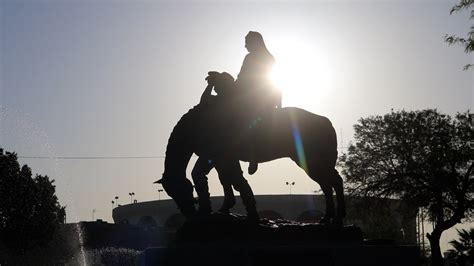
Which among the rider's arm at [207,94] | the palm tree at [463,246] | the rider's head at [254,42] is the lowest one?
the palm tree at [463,246]

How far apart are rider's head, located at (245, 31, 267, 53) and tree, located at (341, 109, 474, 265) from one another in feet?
78.2

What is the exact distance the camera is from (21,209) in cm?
4628

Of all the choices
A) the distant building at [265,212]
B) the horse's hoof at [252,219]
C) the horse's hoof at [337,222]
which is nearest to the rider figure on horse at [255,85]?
the horse's hoof at [252,219]

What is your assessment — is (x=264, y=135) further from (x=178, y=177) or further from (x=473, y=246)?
(x=473, y=246)

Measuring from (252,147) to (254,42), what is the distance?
2.24 metres

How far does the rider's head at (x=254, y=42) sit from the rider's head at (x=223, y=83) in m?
1.04

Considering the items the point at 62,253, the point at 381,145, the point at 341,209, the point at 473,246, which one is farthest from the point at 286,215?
the point at 341,209

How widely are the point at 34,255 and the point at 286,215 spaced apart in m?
37.1

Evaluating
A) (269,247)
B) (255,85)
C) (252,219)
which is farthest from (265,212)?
(269,247)

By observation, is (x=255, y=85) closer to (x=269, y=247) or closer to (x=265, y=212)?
(x=269, y=247)

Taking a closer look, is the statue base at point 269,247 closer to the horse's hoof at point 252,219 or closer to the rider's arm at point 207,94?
the horse's hoof at point 252,219

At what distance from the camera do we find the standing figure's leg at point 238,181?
1295cm

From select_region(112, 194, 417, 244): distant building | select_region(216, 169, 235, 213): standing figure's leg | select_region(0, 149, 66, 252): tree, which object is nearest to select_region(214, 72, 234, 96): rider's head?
select_region(216, 169, 235, 213): standing figure's leg

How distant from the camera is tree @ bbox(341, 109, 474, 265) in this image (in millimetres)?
36906
